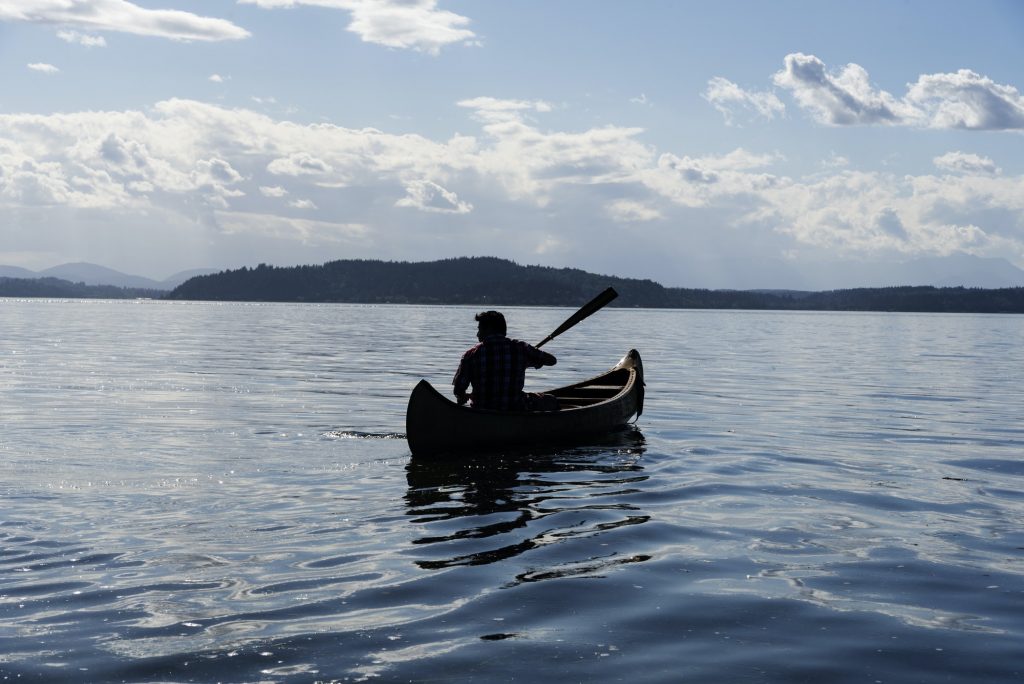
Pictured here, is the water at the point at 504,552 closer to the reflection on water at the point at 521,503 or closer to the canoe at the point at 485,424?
the reflection on water at the point at 521,503

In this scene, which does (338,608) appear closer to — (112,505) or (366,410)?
(112,505)

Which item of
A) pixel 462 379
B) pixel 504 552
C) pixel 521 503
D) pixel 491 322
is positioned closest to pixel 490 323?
pixel 491 322

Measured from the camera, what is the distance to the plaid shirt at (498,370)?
14727 mm

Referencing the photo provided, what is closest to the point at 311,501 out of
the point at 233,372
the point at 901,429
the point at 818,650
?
the point at 818,650

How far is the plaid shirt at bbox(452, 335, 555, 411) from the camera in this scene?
580 inches

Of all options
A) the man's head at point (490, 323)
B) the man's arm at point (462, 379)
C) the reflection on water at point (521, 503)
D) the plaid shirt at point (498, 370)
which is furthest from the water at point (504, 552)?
the man's head at point (490, 323)

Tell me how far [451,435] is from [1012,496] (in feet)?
24.7

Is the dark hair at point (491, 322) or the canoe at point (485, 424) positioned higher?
the dark hair at point (491, 322)

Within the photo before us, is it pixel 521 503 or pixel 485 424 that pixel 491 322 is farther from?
pixel 521 503

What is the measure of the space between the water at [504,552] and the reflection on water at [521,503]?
5 cm

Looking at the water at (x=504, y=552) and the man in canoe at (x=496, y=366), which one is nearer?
the water at (x=504, y=552)

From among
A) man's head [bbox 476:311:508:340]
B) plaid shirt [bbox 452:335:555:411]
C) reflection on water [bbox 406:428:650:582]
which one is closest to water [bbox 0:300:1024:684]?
reflection on water [bbox 406:428:650:582]

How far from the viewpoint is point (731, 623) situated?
Answer: 685 cm

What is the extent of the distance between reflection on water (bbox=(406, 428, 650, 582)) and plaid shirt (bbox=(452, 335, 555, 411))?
3.25 ft
